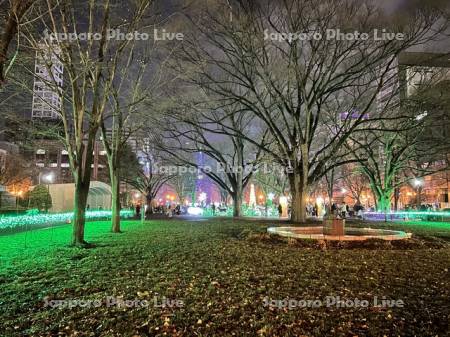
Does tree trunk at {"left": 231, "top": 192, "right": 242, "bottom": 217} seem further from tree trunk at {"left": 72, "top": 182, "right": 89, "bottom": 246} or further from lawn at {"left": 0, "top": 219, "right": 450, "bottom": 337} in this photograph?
lawn at {"left": 0, "top": 219, "right": 450, "bottom": 337}

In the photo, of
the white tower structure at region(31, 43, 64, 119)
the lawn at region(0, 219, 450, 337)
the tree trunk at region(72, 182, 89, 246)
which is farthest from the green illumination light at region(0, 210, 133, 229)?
the lawn at region(0, 219, 450, 337)

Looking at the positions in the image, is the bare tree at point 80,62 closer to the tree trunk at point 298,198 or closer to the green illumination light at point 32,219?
the green illumination light at point 32,219

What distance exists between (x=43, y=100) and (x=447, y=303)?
12.3 m

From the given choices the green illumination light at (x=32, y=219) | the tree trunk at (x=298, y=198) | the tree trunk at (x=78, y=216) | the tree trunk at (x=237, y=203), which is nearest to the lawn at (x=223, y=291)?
the tree trunk at (x=78, y=216)

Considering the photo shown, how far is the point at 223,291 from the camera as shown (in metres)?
5.48

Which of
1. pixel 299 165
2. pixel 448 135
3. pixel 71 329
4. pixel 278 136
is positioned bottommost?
pixel 71 329

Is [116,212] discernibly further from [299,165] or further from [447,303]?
[447,303]

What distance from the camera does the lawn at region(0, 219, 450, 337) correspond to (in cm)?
405

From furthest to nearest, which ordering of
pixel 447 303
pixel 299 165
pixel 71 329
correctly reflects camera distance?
pixel 299 165, pixel 447 303, pixel 71 329

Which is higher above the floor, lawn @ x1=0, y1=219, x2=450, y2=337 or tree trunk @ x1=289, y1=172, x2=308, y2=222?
tree trunk @ x1=289, y1=172, x2=308, y2=222

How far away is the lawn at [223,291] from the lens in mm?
4051

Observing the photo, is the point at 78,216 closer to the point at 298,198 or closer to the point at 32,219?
the point at 32,219

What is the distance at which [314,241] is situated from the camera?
10812 millimetres

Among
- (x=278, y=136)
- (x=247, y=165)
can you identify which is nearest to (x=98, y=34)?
(x=278, y=136)
